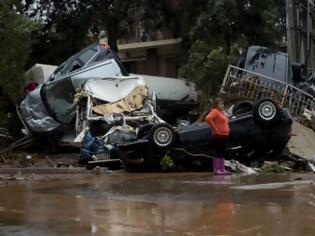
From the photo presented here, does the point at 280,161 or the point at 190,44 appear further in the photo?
the point at 190,44

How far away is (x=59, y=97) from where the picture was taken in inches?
719

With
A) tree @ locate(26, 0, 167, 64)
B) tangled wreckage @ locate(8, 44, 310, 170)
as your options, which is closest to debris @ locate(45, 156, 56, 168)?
tangled wreckage @ locate(8, 44, 310, 170)

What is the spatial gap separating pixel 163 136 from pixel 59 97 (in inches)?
199

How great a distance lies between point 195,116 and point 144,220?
12206mm

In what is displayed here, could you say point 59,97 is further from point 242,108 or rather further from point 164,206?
point 164,206

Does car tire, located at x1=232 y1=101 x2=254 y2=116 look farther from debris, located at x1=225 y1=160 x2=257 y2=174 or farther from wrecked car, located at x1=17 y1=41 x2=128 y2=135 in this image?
wrecked car, located at x1=17 y1=41 x2=128 y2=135

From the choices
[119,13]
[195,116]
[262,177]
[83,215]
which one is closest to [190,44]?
[119,13]

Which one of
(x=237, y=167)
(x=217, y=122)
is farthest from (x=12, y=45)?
(x=237, y=167)

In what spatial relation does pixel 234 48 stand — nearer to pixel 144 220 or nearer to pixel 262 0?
pixel 262 0

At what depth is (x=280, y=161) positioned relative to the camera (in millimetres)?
15039

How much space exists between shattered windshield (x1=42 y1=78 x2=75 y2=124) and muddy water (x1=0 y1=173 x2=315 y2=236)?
5.42 meters

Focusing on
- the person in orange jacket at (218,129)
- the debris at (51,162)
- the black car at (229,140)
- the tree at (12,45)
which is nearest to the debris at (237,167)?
the black car at (229,140)

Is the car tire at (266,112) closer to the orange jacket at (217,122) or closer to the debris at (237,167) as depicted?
the orange jacket at (217,122)

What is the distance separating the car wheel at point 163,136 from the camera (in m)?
14.1
